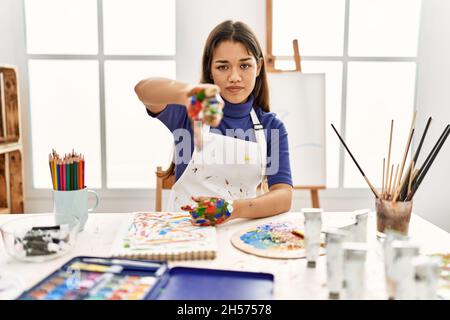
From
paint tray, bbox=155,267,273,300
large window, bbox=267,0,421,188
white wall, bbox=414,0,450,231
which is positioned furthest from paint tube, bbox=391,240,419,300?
white wall, bbox=414,0,450,231

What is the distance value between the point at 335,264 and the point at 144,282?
0.34 metres

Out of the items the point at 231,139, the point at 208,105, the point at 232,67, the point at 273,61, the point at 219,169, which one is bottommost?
the point at 219,169

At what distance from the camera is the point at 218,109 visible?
2.96ft

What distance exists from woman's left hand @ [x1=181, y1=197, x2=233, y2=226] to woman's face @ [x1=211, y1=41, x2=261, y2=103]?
20.3 inches

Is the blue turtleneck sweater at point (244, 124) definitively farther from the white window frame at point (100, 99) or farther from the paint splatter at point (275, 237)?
the white window frame at point (100, 99)

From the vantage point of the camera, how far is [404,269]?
70 cm

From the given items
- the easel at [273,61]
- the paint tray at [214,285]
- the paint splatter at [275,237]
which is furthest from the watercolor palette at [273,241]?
the easel at [273,61]

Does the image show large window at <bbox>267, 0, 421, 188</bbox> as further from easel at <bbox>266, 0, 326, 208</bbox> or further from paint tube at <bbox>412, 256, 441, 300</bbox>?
paint tube at <bbox>412, 256, 441, 300</bbox>

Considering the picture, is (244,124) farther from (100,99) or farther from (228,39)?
(100,99)

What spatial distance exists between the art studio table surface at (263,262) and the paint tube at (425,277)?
109 mm

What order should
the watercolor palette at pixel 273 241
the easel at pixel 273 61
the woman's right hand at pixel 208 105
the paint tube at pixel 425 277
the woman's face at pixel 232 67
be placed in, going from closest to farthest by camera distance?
the paint tube at pixel 425 277 < the woman's right hand at pixel 208 105 < the watercolor palette at pixel 273 241 < the woman's face at pixel 232 67 < the easel at pixel 273 61

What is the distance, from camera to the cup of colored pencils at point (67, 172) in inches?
43.4

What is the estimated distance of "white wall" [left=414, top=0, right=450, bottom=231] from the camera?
2.56 meters

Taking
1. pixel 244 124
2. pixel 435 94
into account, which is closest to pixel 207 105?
pixel 244 124
